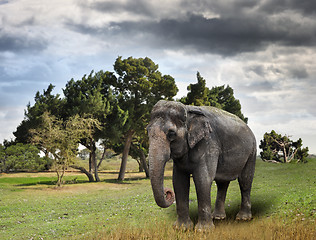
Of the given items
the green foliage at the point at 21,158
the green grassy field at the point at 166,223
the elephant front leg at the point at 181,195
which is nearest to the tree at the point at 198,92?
the green foliage at the point at 21,158

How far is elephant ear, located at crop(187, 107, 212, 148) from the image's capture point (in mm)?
6738

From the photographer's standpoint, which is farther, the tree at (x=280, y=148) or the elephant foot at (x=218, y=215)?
the tree at (x=280, y=148)

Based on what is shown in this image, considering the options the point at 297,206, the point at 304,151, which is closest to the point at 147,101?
the point at 304,151

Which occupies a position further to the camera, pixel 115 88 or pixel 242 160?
pixel 115 88

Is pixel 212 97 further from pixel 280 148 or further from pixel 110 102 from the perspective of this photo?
pixel 110 102

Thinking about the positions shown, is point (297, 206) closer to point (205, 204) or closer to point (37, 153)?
point (205, 204)

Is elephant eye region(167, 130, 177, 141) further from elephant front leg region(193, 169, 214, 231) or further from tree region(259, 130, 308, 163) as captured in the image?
tree region(259, 130, 308, 163)

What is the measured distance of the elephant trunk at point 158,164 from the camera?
19.9 feet

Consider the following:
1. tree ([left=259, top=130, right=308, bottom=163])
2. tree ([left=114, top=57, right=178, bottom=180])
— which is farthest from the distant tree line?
tree ([left=259, top=130, right=308, bottom=163])

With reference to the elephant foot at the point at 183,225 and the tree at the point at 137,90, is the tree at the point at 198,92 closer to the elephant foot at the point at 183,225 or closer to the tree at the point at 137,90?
the tree at the point at 137,90

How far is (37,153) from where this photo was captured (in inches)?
1489

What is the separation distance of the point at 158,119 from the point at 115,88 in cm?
3088

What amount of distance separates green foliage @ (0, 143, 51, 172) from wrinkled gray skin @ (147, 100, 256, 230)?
32612 millimetres

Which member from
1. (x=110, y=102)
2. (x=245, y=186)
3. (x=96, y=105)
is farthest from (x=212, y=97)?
(x=245, y=186)
